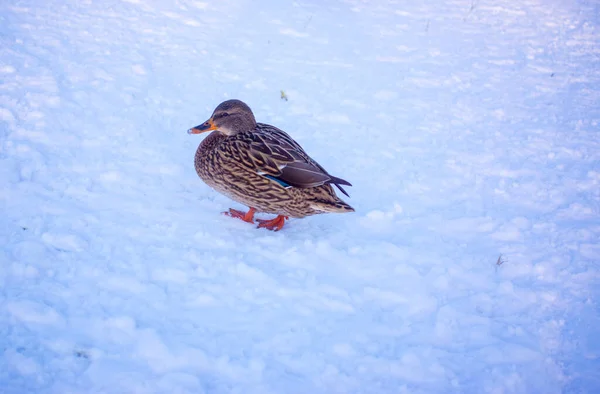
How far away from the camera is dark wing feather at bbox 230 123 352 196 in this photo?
13.6ft

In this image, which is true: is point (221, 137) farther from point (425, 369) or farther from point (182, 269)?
point (425, 369)

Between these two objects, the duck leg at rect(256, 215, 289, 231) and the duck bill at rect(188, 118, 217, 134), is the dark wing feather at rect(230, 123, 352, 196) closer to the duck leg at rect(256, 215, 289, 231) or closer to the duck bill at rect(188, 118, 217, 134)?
the duck bill at rect(188, 118, 217, 134)

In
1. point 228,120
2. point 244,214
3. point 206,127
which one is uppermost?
point 228,120

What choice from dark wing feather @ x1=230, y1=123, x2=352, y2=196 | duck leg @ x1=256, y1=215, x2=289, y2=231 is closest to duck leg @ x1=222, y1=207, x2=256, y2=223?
duck leg @ x1=256, y1=215, x2=289, y2=231

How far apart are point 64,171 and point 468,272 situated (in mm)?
3712

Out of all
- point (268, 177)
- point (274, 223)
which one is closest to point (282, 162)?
point (268, 177)

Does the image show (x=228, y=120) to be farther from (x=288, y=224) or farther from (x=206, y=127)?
(x=288, y=224)

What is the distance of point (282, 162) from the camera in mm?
4199

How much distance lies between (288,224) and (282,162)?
72cm

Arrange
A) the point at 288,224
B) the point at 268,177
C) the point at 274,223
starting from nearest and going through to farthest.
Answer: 1. the point at 268,177
2. the point at 274,223
3. the point at 288,224

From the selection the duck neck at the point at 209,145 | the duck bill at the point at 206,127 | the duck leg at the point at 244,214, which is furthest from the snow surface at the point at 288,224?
the duck bill at the point at 206,127

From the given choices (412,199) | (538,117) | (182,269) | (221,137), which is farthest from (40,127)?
(538,117)

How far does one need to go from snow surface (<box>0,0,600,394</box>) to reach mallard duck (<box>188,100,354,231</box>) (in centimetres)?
28

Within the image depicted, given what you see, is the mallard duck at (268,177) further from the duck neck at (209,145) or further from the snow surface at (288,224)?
the snow surface at (288,224)
